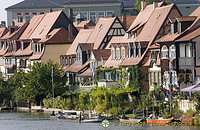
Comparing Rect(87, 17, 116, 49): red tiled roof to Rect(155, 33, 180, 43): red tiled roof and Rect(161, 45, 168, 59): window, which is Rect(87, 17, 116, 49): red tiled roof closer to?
Rect(155, 33, 180, 43): red tiled roof

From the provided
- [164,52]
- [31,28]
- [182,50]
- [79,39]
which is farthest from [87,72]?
[31,28]

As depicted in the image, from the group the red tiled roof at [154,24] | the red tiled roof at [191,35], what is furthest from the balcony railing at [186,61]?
the red tiled roof at [154,24]

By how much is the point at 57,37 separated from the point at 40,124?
126 feet

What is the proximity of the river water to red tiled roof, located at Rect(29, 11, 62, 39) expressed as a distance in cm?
2859

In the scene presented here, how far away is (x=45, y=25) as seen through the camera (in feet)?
391

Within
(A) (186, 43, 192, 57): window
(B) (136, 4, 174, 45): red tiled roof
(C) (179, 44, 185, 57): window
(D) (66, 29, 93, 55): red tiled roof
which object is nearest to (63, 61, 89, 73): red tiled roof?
(D) (66, 29, 93, 55): red tiled roof

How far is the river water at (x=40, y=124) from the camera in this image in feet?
209

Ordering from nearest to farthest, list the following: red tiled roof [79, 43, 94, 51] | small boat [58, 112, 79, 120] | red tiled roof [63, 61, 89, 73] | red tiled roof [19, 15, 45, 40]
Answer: small boat [58, 112, 79, 120]
red tiled roof [63, 61, 89, 73]
red tiled roof [79, 43, 94, 51]
red tiled roof [19, 15, 45, 40]

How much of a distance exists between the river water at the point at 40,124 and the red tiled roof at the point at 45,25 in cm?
2859

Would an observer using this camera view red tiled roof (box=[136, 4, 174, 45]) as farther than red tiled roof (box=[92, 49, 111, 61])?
No

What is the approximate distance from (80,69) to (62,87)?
3519mm

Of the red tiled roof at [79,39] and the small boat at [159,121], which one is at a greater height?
the red tiled roof at [79,39]

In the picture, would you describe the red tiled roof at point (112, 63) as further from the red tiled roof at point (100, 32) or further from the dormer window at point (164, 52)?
the dormer window at point (164, 52)

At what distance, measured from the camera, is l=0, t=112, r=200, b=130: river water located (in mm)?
63734
